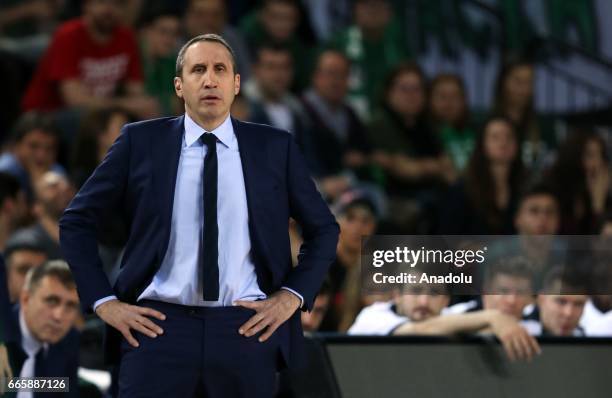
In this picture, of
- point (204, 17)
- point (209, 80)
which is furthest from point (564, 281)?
point (204, 17)

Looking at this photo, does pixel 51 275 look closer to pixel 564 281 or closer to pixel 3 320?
pixel 3 320

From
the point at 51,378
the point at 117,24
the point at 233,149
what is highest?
the point at 117,24

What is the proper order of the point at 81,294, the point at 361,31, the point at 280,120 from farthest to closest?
the point at 361,31
the point at 280,120
the point at 81,294

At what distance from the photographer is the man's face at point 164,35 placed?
888 cm

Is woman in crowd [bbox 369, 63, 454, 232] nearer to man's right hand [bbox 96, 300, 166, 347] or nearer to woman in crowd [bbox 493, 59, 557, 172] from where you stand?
woman in crowd [bbox 493, 59, 557, 172]

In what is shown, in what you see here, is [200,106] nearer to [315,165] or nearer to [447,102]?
[315,165]

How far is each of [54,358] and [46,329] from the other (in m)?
0.25

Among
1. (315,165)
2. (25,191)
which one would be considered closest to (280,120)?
(315,165)

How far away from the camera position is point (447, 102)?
9.23 m

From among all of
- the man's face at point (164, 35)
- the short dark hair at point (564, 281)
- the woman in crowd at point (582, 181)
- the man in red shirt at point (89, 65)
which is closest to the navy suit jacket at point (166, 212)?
the short dark hair at point (564, 281)

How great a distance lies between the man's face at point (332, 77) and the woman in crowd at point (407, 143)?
29cm

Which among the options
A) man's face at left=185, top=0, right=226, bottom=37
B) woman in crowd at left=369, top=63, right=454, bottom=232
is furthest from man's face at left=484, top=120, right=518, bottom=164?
man's face at left=185, top=0, right=226, bottom=37

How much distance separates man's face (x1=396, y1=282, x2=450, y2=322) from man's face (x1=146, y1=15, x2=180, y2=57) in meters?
4.27

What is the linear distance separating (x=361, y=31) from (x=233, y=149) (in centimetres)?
582
